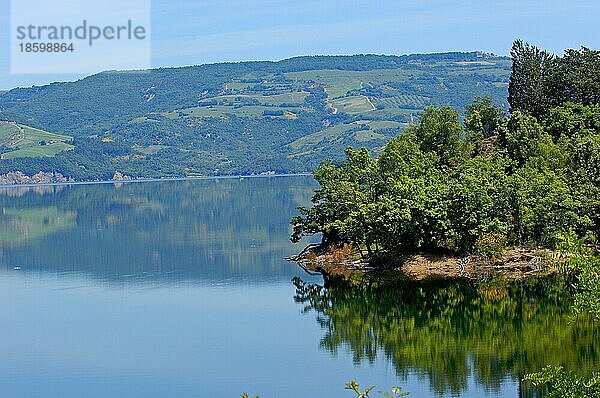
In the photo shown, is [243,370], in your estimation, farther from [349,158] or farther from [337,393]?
[349,158]

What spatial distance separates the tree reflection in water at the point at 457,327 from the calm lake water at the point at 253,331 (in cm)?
10

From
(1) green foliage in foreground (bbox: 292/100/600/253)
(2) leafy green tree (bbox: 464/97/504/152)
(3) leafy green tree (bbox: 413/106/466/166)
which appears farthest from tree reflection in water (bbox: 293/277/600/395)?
(2) leafy green tree (bbox: 464/97/504/152)

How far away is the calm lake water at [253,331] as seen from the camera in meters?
40.4

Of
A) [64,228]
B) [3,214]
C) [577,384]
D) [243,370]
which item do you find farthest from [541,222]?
[3,214]

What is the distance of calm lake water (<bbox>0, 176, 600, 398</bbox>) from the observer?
1591 inches

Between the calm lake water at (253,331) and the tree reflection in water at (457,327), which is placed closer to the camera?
the tree reflection in water at (457,327)

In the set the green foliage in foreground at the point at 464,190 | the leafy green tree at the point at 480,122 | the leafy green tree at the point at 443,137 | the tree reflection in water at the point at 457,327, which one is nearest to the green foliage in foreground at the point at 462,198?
the green foliage in foreground at the point at 464,190

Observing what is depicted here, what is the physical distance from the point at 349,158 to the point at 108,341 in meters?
29.2

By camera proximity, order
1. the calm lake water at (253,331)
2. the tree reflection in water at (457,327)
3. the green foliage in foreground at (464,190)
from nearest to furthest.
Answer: the tree reflection in water at (457,327) < the calm lake water at (253,331) < the green foliage in foreground at (464,190)

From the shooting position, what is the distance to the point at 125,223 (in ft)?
411

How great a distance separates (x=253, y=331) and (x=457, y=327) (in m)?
10.9

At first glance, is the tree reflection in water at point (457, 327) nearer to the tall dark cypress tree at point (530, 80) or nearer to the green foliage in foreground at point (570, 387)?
the green foliage in foreground at point (570, 387)

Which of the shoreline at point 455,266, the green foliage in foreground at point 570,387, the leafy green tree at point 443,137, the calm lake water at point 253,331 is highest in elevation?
the leafy green tree at point 443,137

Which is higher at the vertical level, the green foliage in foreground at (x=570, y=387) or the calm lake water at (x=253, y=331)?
the green foliage in foreground at (x=570, y=387)
